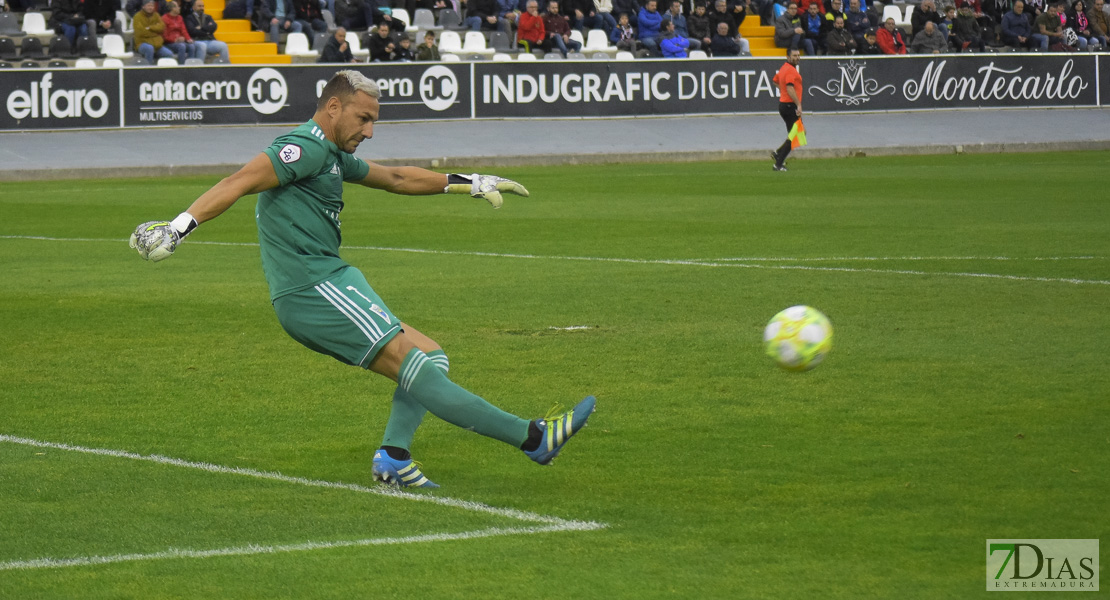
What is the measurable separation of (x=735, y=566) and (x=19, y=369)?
5.65 m

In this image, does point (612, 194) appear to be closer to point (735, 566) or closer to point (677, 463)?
point (677, 463)

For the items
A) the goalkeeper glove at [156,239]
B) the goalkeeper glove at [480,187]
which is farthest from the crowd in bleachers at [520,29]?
the goalkeeper glove at [156,239]

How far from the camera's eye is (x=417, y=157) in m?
28.8

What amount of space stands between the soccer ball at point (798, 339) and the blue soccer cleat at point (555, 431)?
1.57m

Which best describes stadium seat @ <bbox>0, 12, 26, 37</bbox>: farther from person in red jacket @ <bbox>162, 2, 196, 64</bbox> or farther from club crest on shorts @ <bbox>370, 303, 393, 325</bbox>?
club crest on shorts @ <bbox>370, 303, 393, 325</bbox>

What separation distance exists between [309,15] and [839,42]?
11949 mm

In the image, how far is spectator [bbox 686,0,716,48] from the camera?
35031 millimetres

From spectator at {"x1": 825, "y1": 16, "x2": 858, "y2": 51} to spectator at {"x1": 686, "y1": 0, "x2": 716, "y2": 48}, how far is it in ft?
8.86

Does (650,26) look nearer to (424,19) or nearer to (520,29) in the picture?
(520,29)

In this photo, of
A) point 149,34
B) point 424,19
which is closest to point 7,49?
point 149,34

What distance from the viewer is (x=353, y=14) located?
34156 mm

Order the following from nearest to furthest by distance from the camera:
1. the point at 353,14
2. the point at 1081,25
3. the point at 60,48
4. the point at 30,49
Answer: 1. the point at 30,49
2. the point at 60,48
3. the point at 353,14
4. the point at 1081,25

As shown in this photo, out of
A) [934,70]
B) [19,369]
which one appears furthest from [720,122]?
[19,369]

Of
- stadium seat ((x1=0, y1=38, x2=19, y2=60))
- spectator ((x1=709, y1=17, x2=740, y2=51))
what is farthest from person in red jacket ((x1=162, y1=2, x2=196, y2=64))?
spectator ((x1=709, y1=17, x2=740, y2=51))
